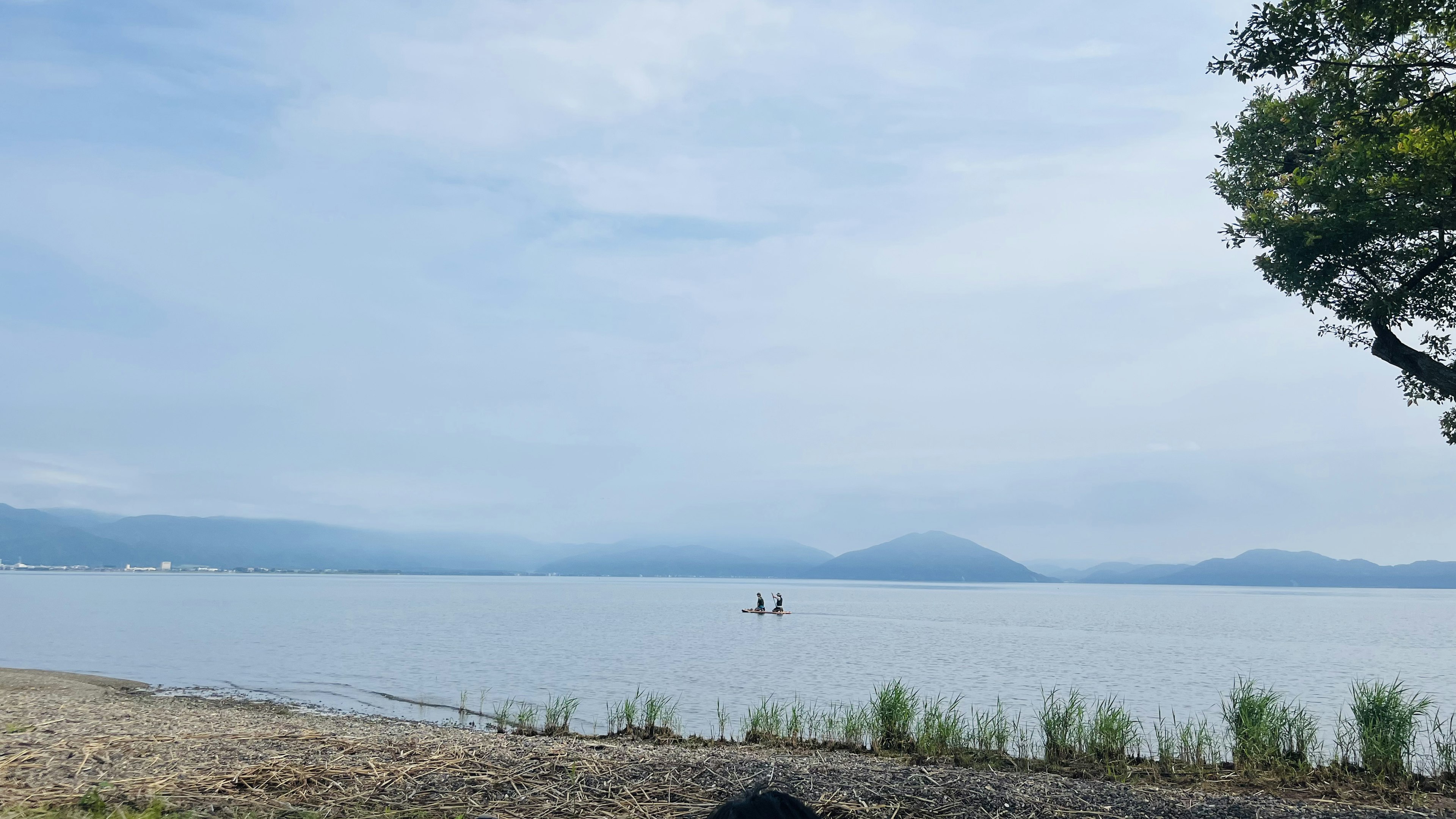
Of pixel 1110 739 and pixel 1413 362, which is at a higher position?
pixel 1413 362

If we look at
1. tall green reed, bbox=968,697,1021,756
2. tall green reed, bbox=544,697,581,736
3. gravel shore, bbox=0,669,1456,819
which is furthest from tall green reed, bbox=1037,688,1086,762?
tall green reed, bbox=544,697,581,736

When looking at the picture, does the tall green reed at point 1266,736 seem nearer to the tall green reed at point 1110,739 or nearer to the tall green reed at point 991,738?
the tall green reed at point 1110,739

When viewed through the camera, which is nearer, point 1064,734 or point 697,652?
point 1064,734

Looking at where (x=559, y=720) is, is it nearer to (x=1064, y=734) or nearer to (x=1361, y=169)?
(x=1064, y=734)

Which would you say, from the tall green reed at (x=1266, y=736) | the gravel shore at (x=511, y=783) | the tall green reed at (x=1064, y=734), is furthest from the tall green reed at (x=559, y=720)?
the tall green reed at (x=1266, y=736)

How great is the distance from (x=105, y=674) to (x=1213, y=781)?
1563 inches

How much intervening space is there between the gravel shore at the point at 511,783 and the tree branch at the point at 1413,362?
5399mm

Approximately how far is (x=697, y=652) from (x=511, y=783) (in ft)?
132

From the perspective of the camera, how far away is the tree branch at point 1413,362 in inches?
461

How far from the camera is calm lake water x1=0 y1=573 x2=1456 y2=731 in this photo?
33.2 m

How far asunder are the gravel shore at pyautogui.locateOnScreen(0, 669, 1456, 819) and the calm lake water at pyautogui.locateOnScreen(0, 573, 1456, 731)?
474 inches

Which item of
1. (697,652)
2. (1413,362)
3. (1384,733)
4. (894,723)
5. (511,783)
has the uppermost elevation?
(1413,362)

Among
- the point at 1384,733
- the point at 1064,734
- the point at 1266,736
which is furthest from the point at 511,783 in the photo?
the point at 1384,733

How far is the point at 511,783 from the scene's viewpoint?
10344mm
